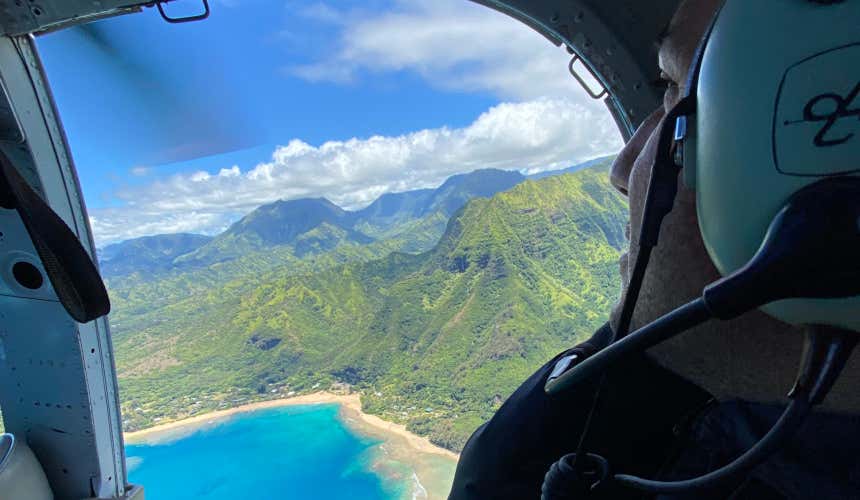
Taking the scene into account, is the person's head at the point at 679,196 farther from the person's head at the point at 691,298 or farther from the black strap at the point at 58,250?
the black strap at the point at 58,250

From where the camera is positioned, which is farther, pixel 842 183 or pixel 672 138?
pixel 672 138

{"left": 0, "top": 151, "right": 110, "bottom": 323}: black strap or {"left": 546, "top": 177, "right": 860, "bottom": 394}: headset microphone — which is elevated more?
{"left": 0, "top": 151, "right": 110, "bottom": 323}: black strap

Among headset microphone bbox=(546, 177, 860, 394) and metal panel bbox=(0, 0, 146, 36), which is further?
metal panel bbox=(0, 0, 146, 36)

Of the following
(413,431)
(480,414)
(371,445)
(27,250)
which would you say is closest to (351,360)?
(371,445)

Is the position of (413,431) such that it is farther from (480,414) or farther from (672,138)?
(672,138)

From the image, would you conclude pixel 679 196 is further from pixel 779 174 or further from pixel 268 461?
pixel 268 461

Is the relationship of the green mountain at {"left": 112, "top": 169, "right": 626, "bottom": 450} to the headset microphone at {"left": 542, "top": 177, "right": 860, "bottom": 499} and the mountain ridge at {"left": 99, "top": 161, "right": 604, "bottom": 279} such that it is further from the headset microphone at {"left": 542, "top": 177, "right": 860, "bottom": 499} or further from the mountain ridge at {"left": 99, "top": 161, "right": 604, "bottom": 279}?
the headset microphone at {"left": 542, "top": 177, "right": 860, "bottom": 499}

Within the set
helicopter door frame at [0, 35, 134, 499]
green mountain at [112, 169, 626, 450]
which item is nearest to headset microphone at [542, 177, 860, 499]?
helicopter door frame at [0, 35, 134, 499]
